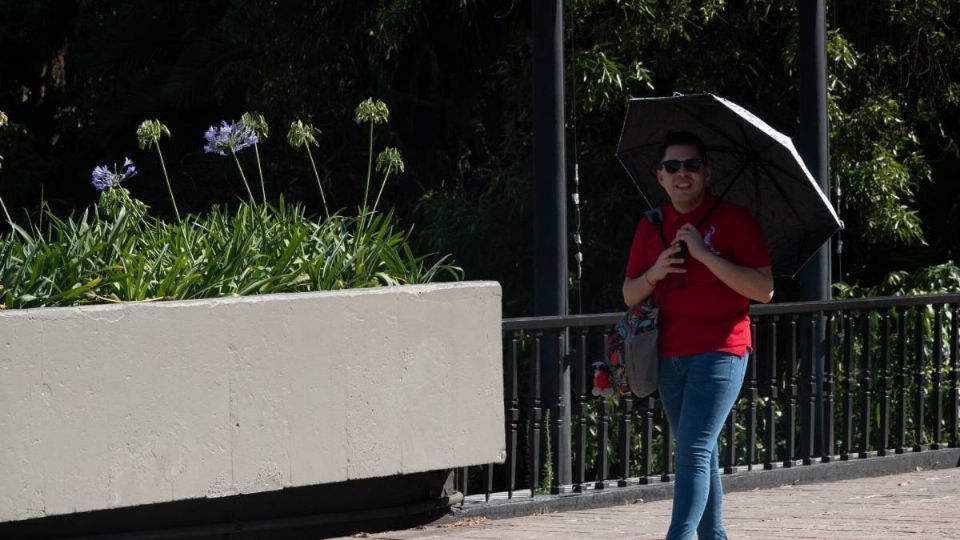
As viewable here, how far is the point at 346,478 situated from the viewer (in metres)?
7.28

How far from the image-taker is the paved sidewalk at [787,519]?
7414mm

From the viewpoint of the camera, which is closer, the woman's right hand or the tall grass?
the woman's right hand

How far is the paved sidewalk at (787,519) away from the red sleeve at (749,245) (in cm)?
193

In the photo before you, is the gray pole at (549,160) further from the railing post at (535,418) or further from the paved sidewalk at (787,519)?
the paved sidewalk at (787,519)

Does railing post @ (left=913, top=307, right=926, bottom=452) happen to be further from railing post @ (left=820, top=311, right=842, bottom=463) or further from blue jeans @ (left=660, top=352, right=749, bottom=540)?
blue jeans @ (left=660, top=352, right=749, bottom=540)

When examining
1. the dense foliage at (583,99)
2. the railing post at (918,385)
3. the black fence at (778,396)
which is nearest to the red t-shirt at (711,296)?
the black fence at (778,396)

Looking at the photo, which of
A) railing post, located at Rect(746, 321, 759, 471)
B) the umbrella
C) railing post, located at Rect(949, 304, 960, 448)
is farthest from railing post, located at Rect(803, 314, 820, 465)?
the umbrella

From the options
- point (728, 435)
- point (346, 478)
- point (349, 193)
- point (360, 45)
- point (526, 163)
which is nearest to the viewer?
point (346, 478)

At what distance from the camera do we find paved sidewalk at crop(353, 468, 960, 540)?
7414mm

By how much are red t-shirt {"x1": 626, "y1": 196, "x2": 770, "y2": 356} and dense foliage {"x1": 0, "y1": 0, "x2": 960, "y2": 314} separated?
618cm

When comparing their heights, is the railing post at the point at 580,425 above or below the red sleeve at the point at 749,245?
below

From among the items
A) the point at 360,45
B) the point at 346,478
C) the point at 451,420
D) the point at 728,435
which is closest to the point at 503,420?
the point at 451,420

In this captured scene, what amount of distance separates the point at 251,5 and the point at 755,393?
367 inches

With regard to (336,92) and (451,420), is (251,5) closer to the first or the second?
(336,92)
